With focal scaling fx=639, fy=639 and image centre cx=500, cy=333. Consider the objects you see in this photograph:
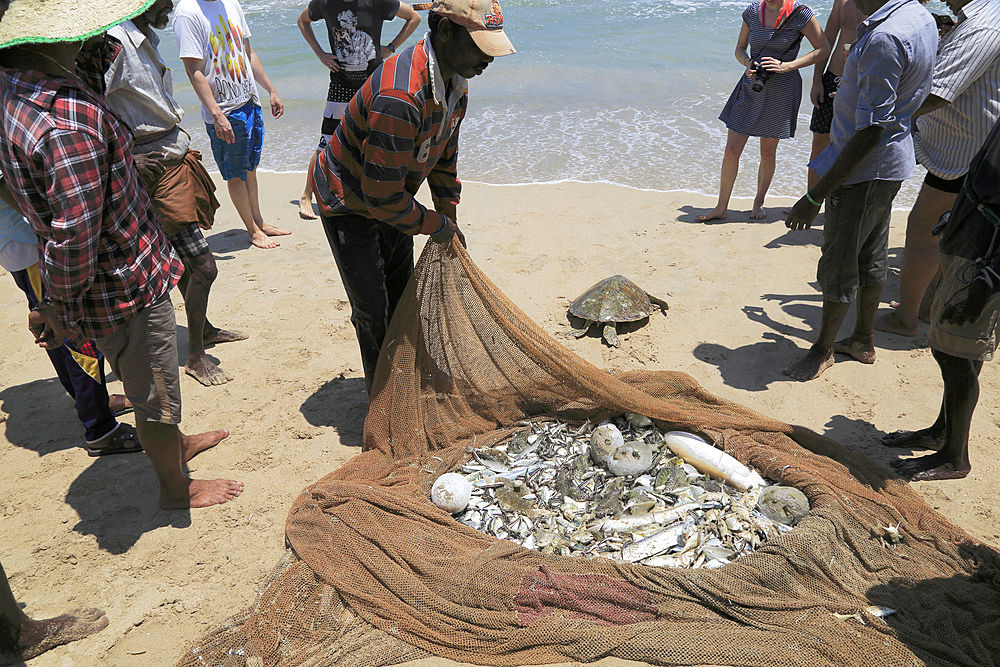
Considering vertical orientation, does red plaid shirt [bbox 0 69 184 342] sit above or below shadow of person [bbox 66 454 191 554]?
above

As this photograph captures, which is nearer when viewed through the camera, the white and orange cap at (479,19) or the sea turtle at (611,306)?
the white and orange cap at (479,19)

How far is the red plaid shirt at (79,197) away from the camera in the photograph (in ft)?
7.13

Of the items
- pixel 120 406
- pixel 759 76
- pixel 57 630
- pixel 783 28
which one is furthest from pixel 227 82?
pixel 783 28

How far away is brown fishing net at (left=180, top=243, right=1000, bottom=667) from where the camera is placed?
2293mm

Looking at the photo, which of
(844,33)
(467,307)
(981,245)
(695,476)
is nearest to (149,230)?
(467,307)

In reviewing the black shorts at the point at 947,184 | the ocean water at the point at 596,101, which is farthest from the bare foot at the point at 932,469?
the ocean water at the point at 596,101

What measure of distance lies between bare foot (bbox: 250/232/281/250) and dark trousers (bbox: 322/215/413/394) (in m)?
2.98

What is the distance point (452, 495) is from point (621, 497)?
0.79 metres

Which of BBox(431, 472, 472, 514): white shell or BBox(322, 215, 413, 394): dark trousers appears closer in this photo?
BBox(431, 472, 472, 514): white shell

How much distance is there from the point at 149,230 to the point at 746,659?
112 inches

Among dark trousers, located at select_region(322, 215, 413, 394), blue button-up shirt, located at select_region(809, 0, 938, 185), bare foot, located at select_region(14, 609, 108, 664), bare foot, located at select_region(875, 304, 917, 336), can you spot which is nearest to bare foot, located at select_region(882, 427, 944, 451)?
bare foot, located at select_region(875, 304, 917, 336)

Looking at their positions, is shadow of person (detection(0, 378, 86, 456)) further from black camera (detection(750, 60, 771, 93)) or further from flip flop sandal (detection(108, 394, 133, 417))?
black camera (detection(750, 60, 771, 93))

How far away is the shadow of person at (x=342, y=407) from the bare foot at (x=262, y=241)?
93.6 inches

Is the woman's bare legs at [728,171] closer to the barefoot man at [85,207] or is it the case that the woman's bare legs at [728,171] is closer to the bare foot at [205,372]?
the bare foot at [205,372]
